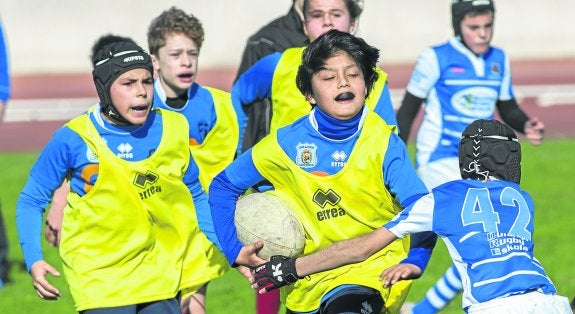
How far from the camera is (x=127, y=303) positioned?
6863mm

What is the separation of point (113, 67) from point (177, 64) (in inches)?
43.0

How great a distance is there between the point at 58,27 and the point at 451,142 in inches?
856

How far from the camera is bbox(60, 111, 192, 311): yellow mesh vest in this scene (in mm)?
6840

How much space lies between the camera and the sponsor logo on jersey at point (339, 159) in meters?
6.45

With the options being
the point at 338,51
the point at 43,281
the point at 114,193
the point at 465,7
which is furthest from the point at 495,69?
the point at 43,281

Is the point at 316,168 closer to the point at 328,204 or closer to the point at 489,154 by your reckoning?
the point at 328,204

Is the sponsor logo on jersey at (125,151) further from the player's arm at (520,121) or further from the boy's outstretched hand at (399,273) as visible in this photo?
the player's arm at (520,121)

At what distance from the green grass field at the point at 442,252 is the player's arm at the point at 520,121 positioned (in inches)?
55.3

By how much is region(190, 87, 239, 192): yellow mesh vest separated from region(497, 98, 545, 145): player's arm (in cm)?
245

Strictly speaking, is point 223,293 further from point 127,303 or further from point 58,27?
Answer: point 58,27

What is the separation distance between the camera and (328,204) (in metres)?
6.46

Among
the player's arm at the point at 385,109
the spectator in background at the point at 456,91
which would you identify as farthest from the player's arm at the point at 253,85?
the spectator in background at the point at 456,91

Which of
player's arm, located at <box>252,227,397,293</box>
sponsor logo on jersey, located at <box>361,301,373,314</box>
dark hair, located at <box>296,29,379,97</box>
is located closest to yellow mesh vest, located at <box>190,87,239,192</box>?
dark hair, located at <box>296,29,379,97</box>

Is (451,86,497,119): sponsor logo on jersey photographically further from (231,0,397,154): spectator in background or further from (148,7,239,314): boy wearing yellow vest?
(148,7,239,314): boy wearing yellow vest
